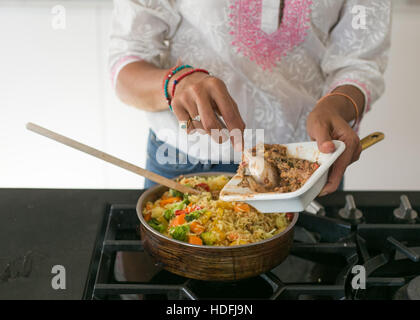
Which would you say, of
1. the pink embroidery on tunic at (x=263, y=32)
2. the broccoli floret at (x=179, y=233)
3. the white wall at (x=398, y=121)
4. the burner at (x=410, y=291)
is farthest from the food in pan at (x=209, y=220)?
the white wall at (x=398, y=121)

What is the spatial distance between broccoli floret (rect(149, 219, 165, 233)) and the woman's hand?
37cm

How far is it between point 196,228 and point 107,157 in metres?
0.25

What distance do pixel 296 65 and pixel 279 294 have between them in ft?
2.68

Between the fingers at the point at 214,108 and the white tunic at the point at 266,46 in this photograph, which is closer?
the fingers at the point at 214,108

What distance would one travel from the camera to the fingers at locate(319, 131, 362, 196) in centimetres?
100

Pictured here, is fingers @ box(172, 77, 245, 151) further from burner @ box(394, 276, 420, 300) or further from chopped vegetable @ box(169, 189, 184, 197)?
burner @ box(394, 276, 420, 300)

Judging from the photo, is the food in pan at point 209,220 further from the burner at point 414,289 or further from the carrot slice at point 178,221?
the burner at point 414,289

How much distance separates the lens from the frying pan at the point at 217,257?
33.1 inches

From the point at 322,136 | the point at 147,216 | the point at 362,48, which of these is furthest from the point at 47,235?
the point at 362,48

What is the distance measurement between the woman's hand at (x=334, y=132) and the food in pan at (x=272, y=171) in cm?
6

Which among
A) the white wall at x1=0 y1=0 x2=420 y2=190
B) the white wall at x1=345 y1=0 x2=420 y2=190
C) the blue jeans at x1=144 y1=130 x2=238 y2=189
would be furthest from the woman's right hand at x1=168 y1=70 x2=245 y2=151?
the white wall at x1=345 y1=0 x2=420 y2=190

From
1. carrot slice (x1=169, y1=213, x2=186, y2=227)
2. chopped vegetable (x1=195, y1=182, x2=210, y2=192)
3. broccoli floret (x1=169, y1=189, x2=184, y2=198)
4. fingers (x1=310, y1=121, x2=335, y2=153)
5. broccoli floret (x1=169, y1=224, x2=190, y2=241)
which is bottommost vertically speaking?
broccoli floret (x1=169, y1=224, x2=190, y2=241)

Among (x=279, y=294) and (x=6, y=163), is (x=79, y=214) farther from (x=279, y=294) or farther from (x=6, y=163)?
(x=6, y=163)
